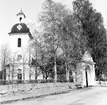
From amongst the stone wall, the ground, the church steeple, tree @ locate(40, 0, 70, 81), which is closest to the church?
the church steeple

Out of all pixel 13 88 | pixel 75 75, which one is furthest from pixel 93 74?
pixel 13 88

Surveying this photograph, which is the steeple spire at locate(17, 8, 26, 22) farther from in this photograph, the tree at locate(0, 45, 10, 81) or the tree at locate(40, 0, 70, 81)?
the tree at locate(40, 0, 70, 81)

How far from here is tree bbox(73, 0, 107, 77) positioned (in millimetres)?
35025

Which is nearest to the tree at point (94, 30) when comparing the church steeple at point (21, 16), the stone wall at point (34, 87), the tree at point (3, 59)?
the stone wall at point (34, 87)

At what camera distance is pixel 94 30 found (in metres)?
35.7

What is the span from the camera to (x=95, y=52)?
1393 inches

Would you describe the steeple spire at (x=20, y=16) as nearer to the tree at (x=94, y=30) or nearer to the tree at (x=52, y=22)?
the tree at (x=94, y=30)

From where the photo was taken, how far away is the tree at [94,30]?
35.0m

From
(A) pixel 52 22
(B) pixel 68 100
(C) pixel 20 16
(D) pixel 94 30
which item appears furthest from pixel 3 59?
(B) pixel 68 100

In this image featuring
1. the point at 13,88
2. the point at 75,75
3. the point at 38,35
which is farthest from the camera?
the point at 75,75

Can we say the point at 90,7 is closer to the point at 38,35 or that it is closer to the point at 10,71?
the point at 38,35

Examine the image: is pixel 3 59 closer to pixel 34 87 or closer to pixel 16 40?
pixel 16 40

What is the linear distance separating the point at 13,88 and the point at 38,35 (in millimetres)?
9563

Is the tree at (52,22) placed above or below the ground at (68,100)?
above
